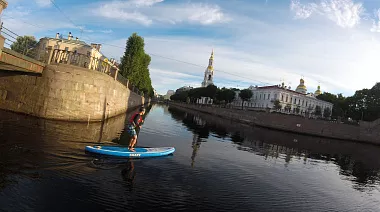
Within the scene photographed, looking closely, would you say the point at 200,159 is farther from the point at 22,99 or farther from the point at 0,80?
the point at 0,80

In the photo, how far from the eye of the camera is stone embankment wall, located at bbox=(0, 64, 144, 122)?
21344mm

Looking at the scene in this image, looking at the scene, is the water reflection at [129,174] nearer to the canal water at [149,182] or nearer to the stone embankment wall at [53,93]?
the canal water at [149,182]

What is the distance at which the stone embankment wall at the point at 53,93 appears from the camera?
21344mm

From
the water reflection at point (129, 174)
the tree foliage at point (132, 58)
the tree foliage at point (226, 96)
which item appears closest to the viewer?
the water reflection at point (129, 174)

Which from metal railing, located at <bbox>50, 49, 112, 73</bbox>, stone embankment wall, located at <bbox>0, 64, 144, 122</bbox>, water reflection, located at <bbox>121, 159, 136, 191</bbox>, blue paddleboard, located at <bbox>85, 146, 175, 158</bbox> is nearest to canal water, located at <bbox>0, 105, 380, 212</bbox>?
water reflection, located at <bbox>121, 159, 136, 191</bbox>

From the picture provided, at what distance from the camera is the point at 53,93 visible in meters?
21.3

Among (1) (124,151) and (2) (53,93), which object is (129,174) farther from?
(2) (53,93)

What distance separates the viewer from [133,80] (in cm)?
6247

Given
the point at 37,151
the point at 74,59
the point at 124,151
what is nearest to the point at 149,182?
the point at 124,151

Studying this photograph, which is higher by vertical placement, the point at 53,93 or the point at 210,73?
the point at 210,73

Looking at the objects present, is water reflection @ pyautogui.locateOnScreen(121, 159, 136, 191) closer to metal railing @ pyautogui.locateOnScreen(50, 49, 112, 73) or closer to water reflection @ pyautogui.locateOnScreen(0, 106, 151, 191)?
water reflection @ pyautogui.locateOnScreen(0, 106, 151, 191)

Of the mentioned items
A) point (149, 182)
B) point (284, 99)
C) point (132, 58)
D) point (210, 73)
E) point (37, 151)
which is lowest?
point (149, 182)

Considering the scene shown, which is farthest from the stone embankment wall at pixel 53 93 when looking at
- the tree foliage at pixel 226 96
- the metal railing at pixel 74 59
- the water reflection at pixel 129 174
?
the tree foliage at pixel 226 96

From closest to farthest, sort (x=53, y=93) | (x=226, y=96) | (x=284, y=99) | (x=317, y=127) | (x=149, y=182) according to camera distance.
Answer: (x=149, y=182), (x=53, y=93), (x=317, y=127), (x=284, y=99), (x=226, y=96)
